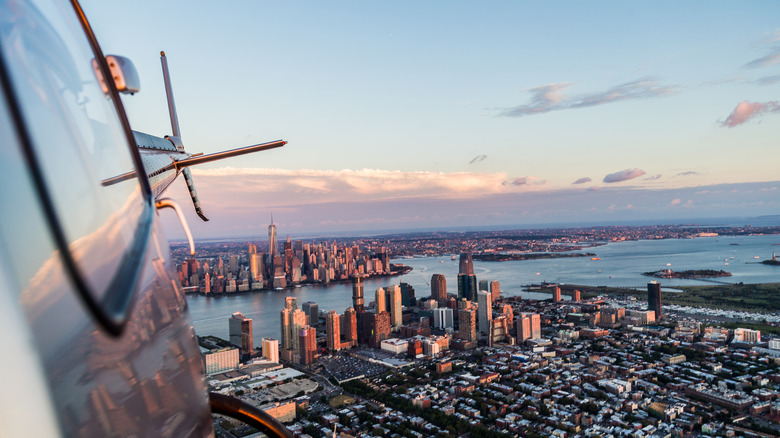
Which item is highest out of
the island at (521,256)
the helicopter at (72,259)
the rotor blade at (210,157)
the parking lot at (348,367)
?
the rotor blade at (210,157)

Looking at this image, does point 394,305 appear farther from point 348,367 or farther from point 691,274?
point 691,274

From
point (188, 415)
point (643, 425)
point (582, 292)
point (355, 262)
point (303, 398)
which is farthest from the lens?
point (355, 262)

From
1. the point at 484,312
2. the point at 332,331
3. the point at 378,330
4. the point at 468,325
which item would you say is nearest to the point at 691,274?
the point at 484,312

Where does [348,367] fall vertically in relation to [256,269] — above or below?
below

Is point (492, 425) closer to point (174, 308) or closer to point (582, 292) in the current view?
point (174, 308)

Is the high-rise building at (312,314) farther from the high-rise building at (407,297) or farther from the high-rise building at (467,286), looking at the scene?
the high-rise building at (467,286)

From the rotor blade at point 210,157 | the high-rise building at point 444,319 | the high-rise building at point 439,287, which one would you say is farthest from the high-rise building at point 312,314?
the rotor blade at point 210,157

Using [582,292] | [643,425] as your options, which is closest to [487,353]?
[643,425]
